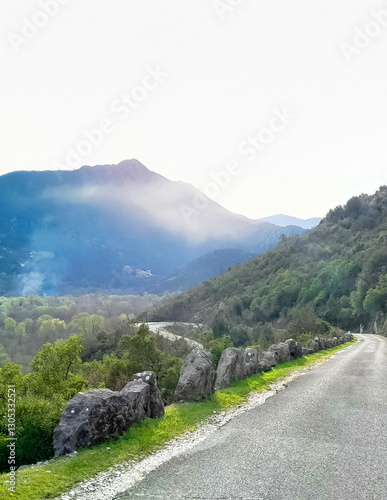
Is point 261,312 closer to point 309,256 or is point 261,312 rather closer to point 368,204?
point 309,256

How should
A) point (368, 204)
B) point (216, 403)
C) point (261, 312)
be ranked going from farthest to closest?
point (368, 204) → point (261, 312) → point (216, 403)

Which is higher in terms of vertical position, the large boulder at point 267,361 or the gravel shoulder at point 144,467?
the gravel shoulder at point 144,467

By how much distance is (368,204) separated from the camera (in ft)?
497

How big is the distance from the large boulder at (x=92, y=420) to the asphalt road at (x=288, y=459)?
69.2 inches

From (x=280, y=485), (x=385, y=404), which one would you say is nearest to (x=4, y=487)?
(x=280, y=485)

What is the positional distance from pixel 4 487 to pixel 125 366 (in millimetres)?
10576

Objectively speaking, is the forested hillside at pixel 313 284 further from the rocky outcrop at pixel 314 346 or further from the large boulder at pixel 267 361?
the large boulder at pixel 267 361

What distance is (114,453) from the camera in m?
7.24

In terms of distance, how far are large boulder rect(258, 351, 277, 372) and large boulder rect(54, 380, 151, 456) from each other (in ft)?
40.5

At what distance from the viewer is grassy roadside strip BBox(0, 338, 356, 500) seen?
5.62 m

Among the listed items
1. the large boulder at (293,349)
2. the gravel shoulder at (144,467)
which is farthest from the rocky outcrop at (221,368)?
the gravel shoulder at (144,467)

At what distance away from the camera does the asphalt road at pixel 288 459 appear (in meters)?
5.48

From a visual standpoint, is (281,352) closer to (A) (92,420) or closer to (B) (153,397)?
(B) (153,397)

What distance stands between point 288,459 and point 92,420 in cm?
394
